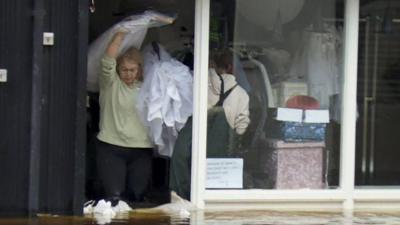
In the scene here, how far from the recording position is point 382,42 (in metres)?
8.55

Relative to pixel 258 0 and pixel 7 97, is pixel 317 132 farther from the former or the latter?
pixel 7 97

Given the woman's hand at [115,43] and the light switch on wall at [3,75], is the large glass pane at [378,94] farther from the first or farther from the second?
the light switch on wall at [3,75]

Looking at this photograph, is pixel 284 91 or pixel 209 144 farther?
pixel 284 91

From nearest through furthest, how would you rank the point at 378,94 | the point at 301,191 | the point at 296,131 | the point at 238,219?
the point at 238,219 < the point at 301,191 < the point at 296,131 < the point at 378,94

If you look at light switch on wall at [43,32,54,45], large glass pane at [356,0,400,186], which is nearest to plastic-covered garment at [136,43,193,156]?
light switch on wall at [43,32,54,45]

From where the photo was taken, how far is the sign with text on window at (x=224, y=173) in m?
8.12

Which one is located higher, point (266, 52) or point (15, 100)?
point (266, 52)

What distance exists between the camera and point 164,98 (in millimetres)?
7957

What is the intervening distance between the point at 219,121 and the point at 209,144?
23 centimetres

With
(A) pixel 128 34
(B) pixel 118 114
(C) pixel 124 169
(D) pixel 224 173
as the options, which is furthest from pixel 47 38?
(D) pixel 224 173

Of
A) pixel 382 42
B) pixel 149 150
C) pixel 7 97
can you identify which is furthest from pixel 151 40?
pixel 382 42

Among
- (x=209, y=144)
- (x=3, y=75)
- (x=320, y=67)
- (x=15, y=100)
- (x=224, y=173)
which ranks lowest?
(x=224, y=173)

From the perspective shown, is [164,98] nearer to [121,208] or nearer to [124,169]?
[124,169]

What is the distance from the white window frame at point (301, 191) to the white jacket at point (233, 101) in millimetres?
149
